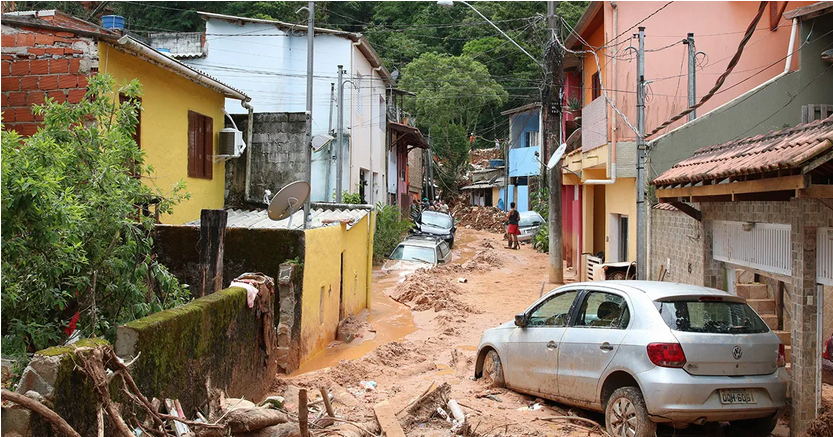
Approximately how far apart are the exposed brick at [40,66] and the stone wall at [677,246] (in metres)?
9.62

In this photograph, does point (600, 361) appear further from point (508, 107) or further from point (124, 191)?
point (508, 107)

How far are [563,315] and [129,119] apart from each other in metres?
5.14

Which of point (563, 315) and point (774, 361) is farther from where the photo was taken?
point (563, 315)

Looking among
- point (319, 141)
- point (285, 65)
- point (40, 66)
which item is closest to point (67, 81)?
point (40, 66)

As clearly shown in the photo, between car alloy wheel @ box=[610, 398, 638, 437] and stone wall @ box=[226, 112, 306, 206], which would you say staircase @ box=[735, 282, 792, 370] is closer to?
car alloy wheel @ box=[610, 398, 638, 437]

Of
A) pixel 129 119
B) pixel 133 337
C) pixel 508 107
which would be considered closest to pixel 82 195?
pixel 129 119

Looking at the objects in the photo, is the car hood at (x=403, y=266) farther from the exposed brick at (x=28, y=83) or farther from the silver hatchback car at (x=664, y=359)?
the silver hatchback car at (x=664, y=359)

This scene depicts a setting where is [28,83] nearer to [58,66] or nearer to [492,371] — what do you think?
[58,66]

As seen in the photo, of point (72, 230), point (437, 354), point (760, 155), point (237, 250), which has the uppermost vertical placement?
point (760, 155)

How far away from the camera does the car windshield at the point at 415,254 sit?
22562 millimetres

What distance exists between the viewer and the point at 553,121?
779 inches

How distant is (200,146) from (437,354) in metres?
6.50

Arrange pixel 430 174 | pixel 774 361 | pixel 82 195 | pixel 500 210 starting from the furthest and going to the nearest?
pixel 430 174
pixel 500 210
pixel 774 361
pixel 82 195

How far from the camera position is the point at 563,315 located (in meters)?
7.99
